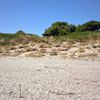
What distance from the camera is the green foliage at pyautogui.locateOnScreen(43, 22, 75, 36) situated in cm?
3212

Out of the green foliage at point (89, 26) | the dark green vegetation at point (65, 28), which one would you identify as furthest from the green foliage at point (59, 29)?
the green foliage at point (89, 26)

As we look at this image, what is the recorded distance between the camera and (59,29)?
32312 mm

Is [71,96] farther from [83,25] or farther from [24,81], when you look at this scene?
[83,25]

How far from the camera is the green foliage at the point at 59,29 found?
32125mm

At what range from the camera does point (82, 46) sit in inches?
630

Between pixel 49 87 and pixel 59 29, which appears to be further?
pixel 59 29

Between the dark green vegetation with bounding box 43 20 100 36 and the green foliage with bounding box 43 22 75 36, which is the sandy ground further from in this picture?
the dark green vegetation with bounding box 43 20 100 36

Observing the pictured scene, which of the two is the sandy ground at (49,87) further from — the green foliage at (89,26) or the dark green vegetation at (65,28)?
the green foliage at (89,26)

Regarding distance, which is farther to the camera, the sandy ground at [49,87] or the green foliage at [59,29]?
the green foliage at [59,29]

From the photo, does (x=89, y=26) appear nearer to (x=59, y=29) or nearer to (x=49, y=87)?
(x=59, y=29)

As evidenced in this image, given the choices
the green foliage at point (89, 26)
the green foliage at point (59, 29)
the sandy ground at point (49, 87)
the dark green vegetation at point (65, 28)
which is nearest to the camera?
the sandy ground at point (49, 87)

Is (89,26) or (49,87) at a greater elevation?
(89,26)

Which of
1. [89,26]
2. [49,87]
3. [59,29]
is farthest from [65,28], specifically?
[49,87]

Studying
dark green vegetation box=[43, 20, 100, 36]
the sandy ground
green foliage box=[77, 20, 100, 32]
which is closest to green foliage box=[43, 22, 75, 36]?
dark green vegetation box=[43, 20, 100, 36]
